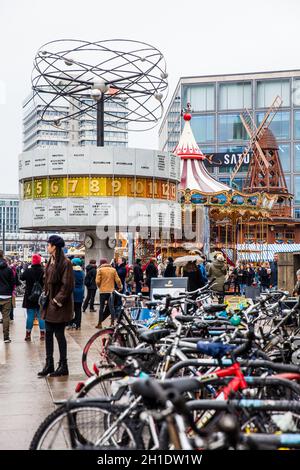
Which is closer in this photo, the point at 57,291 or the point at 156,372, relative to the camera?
the point at 156,372

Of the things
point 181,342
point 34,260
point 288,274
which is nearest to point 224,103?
point 288,274

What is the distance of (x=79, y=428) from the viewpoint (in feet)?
14.6

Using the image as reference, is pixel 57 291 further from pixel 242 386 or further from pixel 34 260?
pixel 242 386

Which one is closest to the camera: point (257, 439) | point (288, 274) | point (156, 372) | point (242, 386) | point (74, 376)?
point (257, 439)

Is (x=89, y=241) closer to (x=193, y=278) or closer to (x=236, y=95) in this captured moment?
(x=193, y=278)

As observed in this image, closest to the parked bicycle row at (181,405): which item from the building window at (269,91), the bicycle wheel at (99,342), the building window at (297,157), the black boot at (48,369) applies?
the bicycle wheel at (99,342)

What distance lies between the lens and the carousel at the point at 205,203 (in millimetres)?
34719

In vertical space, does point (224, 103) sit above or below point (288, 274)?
above

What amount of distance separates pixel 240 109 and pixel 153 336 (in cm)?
7680

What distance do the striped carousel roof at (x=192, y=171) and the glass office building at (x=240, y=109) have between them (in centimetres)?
4111

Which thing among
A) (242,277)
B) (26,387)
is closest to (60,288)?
(26,387)

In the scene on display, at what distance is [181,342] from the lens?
6.00m

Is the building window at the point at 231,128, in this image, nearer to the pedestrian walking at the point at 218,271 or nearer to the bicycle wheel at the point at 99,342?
the pedestrian walking at the point at 218,271

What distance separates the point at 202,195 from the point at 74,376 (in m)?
25.8
